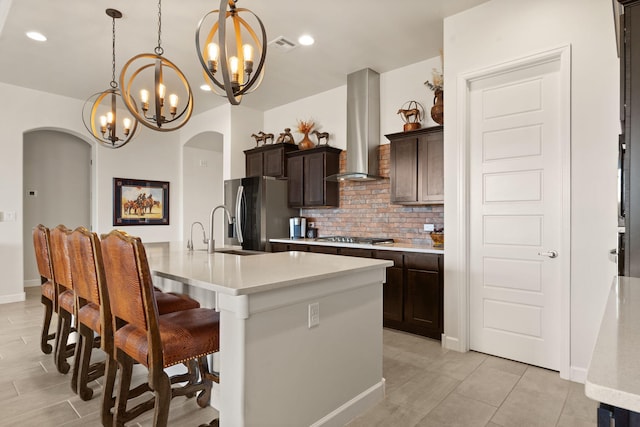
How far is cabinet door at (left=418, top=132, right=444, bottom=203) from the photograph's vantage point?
12.8 feet

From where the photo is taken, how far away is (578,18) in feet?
8.82

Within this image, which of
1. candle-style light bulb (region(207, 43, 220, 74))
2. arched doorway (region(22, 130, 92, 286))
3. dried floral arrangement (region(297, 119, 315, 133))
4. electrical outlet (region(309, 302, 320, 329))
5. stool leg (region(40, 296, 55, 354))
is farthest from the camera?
arched doorway (region(22, 130, 92, 286))

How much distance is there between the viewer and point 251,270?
198cm

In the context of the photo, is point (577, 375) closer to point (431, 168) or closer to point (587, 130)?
point (587, 130)

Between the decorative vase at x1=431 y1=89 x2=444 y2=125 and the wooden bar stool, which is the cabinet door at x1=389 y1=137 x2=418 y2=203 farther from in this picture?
the wooden bar stool

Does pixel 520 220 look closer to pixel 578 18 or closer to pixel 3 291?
pixel 578 18

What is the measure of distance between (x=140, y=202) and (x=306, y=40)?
4.29 meters

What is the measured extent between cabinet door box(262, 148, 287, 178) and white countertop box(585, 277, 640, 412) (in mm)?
4836

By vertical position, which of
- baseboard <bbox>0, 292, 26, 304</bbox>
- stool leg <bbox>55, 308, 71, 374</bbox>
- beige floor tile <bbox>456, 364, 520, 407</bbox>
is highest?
stool leg <bbox>55, 308, 71, 374</bbox>

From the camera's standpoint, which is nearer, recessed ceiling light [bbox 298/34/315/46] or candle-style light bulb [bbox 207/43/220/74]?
candle-style light bulb [bbox 207/43/220/74]

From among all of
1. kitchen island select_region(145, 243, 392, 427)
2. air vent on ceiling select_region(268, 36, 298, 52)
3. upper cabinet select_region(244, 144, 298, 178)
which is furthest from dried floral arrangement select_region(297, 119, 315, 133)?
kitchen island select_region(145, 243, 392, 427)

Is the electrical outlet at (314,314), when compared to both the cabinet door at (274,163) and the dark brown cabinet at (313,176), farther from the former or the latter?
the cabinet door at (274,163)

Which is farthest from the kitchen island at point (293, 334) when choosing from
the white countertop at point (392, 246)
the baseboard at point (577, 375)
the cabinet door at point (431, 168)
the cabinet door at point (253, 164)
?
the cabinet door at point (253, 164)

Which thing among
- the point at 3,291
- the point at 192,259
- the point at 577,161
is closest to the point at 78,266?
the point at 192,259
